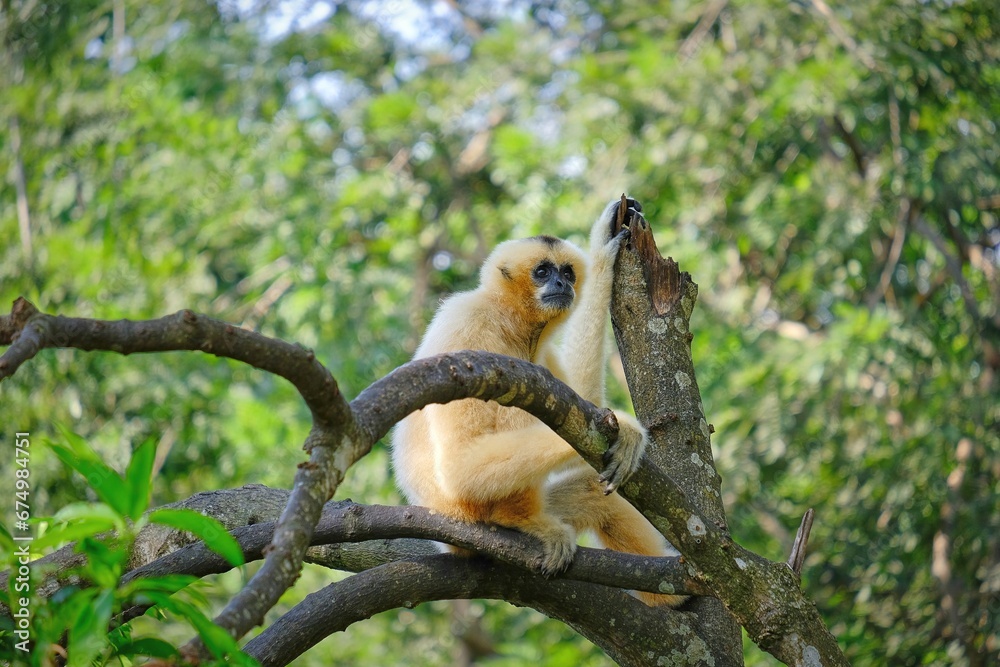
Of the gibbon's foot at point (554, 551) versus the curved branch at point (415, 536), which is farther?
the gibbon's foot at point (554, 551)

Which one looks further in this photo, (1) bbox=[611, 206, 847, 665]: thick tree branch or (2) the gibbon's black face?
(2) the gibbon's black face

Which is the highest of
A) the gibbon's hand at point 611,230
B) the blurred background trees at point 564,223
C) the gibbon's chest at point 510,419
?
the gibbon's hand at point 611,230

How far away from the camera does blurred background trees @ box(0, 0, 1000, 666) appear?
7262 millimetres

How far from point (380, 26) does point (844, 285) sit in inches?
235

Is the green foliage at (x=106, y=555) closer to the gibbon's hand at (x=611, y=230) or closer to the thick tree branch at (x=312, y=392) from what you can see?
→ the thick tree branch at (x=312, y=392)

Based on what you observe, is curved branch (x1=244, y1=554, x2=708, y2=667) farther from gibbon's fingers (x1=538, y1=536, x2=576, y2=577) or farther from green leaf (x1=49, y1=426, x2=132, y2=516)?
green leaf (x1=49, y1=426, x2=132, y2=516)

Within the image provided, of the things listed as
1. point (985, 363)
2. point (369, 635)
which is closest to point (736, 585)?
point (985, 363)

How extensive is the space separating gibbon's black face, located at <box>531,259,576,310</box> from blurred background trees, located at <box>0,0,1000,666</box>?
3.12 m

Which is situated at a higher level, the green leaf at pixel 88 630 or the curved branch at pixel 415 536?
the green leaf at pixel 88 630

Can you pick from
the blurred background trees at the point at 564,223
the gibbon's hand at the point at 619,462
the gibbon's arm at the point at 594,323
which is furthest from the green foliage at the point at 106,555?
the blurred background trees at the point at 564,223

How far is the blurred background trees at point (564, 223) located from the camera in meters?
7.26

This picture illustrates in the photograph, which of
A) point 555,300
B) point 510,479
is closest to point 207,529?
point 510,479

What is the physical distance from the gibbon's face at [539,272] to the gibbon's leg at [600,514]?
0.95m

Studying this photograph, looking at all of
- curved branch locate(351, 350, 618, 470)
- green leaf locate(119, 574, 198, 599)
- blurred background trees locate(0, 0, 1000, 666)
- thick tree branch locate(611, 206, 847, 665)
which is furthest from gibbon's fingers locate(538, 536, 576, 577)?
blurred background trees locate(0, 0, 1000, 666)
